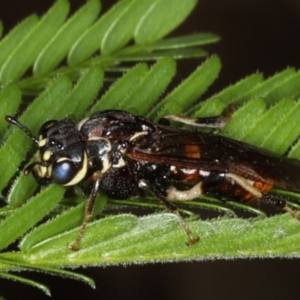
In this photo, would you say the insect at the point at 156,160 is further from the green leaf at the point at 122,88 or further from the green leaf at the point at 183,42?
the green leaf at the point at 183,42

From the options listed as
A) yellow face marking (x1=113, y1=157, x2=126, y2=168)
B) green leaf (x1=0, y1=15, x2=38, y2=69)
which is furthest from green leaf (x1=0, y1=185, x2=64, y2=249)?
green leaf (x1=0, y1=15, x2=38, y2=69)

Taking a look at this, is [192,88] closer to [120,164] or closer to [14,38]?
[120,164]

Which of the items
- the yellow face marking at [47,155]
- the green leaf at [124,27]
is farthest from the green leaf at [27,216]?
the green leaf at [124,27]

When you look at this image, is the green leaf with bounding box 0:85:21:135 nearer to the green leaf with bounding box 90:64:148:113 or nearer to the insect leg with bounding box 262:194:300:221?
the green leaf with bounding box 90:64:148:113

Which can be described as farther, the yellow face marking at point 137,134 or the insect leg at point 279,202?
the yellow face marking at point 137,134

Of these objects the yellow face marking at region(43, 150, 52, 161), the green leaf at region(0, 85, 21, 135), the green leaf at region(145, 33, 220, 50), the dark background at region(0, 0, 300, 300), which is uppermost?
the green leaf at region(145, 33, 220, 50)

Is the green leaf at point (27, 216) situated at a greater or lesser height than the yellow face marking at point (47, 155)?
lesser

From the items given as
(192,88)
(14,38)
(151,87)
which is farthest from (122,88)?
(14,38)
